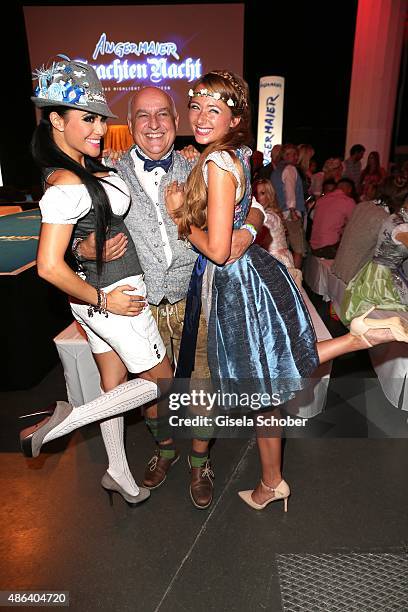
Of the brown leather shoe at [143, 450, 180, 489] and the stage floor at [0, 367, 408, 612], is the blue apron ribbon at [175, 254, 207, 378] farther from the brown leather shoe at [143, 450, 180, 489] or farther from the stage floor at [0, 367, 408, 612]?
the stage floor at [0, 367, 408, 612]

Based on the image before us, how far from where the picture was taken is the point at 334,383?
3143mm

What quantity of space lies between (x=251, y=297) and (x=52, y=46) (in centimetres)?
1064

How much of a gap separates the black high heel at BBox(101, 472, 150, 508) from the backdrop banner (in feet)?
31.0

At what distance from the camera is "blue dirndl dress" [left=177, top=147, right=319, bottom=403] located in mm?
1702

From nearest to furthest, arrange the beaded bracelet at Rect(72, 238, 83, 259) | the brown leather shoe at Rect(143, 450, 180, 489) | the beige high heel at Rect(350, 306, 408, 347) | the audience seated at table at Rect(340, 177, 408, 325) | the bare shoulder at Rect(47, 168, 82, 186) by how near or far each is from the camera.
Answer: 1. the bare shoulder at Rect(47, 168, 82, 186)
2. the beaded bracelet at Rect(72, 238, 83, 259)
3. the beige high heel at Rect(350, 306, 408, 347)
4. the brown leather shoe at Rect(143, 450, 180, 489)
5. the audience seated at table at Rect(340, 177, 408, 325)

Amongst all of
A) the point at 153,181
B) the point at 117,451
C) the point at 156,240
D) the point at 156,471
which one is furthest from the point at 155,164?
the point at 156,471

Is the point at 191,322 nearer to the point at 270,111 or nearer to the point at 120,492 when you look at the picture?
the point at 120,492

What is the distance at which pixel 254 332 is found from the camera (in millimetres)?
1701

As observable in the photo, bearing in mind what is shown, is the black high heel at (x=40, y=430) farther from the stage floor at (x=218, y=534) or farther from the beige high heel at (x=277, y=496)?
the beige high heel at (x=277, y=496)

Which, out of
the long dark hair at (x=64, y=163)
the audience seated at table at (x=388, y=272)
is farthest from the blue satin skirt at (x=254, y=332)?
the audience seated at table at (x=388, y=272)

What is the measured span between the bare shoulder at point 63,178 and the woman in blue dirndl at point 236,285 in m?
0.37

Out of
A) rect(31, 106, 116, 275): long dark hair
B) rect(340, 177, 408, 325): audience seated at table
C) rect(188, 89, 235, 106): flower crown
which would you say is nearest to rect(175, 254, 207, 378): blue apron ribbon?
rect(31, 106, 116, 275): long dark hair

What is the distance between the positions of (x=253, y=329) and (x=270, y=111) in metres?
9.64

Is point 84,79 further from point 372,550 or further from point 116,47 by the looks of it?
point 116,47
